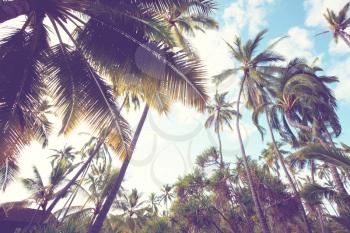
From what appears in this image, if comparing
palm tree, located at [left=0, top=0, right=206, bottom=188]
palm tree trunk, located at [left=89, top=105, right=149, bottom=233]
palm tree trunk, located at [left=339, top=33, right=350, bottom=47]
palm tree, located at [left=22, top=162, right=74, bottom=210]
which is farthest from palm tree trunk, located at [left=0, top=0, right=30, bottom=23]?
palm tree trunk, located at [left=339, top=33, right=350, bottom=47]

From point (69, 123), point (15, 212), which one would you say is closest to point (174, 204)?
point (15, 212)

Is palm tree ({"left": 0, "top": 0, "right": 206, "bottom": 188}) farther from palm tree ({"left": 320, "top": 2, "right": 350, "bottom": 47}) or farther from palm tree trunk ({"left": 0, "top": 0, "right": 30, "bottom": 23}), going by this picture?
palm tree ({"left": 320, "top": 2, "right": 350, "bottom": 47})

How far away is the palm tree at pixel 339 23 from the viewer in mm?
18641

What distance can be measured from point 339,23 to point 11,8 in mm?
20772

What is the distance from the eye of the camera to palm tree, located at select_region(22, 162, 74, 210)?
635 inches

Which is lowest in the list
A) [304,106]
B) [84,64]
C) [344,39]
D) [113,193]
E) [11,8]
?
[11,8]

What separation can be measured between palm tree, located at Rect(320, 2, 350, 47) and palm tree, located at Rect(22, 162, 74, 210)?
19.9 metres

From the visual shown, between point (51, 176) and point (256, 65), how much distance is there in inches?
589

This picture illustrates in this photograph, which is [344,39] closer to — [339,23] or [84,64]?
[339,23]

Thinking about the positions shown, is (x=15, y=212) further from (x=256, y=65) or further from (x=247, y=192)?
(x=256, y=65)

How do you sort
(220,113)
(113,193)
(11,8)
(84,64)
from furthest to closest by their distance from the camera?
(220,113)
(113,193)
(84,64)
(11,8)

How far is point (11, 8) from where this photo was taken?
4.38 m

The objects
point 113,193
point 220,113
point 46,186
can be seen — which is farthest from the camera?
point 220,113

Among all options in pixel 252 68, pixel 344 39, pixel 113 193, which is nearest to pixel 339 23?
pixel 344 39
